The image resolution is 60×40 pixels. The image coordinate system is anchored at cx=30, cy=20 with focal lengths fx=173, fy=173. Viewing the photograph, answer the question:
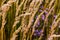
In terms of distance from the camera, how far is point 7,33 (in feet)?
4.81

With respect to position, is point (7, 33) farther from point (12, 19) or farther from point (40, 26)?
point (40, 26)

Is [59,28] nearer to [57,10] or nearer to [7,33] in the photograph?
[57,10]

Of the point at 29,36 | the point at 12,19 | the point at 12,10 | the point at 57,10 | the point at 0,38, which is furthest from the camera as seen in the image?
the point at 57,10

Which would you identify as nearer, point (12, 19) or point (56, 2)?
point (12, 19)

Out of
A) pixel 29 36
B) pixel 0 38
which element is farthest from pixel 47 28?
pixel 0 38

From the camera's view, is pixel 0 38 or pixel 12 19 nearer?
pixel 0 38

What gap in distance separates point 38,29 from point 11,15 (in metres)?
0.28

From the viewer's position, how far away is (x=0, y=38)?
3.98ft

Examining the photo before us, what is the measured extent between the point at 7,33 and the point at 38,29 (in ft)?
0.98

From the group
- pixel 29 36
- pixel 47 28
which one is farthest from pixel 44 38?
pixel 29 36

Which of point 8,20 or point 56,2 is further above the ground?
point 56,2

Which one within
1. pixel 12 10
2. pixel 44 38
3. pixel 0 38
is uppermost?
pixel 12 10

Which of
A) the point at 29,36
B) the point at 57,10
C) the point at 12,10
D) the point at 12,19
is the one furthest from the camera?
the point at 57,10

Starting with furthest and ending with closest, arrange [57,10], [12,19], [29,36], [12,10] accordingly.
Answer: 1. [57,10]
2. [12,10]
3. [12,19]
4. [29,36]
